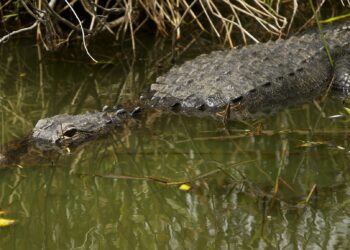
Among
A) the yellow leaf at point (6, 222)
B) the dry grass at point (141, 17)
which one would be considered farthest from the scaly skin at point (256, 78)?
the yellow leaf at point (6, 222)

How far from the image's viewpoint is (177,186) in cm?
380

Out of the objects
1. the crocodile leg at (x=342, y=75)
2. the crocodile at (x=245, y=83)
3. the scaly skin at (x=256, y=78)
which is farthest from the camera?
the crocodile leg at (x=342, y=75)

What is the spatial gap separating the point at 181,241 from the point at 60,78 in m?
3.02

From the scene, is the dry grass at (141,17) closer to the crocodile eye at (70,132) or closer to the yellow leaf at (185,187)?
the crocodile eye at (70,132)

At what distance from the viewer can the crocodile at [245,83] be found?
484 centimetres

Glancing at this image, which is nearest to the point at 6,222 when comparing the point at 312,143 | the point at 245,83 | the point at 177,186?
the point at 177,186

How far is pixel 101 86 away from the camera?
5766mm

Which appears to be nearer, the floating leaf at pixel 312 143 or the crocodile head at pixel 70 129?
the floating leaf at pixel 312 143

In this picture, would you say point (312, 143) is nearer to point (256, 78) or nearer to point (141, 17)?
point (256, 78)

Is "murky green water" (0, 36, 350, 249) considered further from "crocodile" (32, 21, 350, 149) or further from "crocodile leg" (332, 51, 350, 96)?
"crocodile leg" (332, 51, 350, 96)

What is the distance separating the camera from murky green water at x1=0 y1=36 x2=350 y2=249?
3297 mm

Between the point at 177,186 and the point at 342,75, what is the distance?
2.31 metres

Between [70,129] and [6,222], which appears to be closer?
[6,222]

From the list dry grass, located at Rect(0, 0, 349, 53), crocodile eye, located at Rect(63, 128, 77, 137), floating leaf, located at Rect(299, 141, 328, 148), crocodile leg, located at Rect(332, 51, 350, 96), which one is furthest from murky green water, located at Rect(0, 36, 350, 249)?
dry grass, located at Rect(0, 0, 349, 53)
